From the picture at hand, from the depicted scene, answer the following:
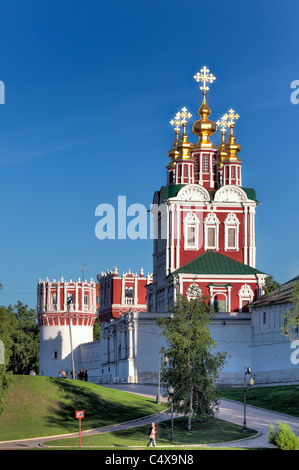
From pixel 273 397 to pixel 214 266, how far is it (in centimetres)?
2415

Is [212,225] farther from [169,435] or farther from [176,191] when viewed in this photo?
[169,435]

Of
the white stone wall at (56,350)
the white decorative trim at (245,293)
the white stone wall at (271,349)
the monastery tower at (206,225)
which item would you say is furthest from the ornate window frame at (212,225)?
the white stone wall at (56,350)

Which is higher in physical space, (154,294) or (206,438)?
(154,294)

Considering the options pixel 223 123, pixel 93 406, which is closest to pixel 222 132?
pixel 223 123

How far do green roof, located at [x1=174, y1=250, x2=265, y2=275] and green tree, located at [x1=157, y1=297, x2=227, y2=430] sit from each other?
25644mm

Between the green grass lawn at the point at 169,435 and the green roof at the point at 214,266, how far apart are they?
30.0 m

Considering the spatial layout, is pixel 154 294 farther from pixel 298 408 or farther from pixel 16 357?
pixel 298 408

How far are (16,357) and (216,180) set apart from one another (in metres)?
35.0

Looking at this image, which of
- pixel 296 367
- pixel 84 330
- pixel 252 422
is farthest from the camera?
pixel 84 330

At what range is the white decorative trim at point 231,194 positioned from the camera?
315 ft

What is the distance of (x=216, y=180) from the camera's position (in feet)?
325

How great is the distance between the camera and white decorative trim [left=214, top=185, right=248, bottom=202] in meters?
96.0

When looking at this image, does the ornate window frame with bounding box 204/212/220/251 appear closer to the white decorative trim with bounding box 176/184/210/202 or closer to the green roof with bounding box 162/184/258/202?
the white decorative trim with bounding box 176/184/210/202
